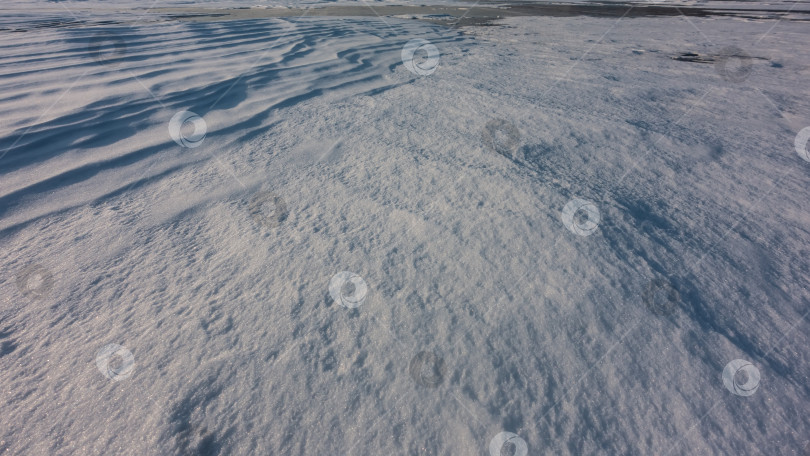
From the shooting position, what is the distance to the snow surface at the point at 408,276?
925 millimetres

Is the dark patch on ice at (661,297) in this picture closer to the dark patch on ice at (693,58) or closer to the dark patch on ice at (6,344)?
the dark patch on ice at (6,344)

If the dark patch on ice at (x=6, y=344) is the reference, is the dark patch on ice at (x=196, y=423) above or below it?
below

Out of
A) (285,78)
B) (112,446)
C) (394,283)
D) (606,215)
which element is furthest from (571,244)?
(285,78)

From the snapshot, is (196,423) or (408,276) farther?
(408,276)

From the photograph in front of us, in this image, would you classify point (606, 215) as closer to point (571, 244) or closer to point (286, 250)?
point (571, 244)

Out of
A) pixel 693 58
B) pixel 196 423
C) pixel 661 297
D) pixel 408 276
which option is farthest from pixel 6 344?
pixel 693 58

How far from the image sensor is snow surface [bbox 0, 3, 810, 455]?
925mm

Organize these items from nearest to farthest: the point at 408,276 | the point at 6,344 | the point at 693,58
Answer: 1. the point at 6,344
2. the point at 408,276
3. the point at 693,58

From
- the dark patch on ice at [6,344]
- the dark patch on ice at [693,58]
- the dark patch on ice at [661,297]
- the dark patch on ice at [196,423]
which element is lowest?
the dark patch on ice at [693,58]

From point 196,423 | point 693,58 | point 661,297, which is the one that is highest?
point 196,423

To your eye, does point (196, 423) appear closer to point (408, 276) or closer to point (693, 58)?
point (408, 276)

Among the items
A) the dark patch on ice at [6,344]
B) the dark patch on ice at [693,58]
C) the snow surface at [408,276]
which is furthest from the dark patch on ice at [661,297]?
the dark patch on ice at [693,58]

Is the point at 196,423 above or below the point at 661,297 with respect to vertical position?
above

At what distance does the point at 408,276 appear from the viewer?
1.31 meters
